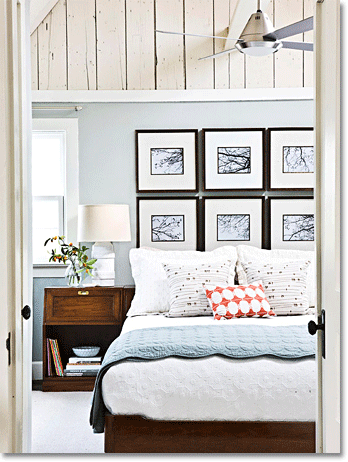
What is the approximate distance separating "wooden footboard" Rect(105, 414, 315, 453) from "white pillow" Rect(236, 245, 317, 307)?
5.74ft

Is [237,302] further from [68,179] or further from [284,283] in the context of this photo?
[68,179]

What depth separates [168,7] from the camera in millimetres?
5078

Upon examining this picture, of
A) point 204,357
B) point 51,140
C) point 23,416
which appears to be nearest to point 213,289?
point 204,357

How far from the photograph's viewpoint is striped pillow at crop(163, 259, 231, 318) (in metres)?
4.18

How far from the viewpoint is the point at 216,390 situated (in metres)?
2.82

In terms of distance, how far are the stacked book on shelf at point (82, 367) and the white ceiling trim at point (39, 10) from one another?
2850 mm

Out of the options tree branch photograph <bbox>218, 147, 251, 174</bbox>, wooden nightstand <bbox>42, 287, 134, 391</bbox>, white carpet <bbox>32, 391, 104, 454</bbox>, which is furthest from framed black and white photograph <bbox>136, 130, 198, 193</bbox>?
white carpet <bbox>32, 391, 104, 454</bbox>

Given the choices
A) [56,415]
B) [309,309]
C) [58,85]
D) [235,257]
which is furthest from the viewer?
[58,85]

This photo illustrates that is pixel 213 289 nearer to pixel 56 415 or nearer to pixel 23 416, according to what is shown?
pixel 56 415

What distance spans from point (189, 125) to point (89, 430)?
8.85ft

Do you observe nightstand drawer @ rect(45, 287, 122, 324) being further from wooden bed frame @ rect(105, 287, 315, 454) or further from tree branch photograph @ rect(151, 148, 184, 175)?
wooden bed frame @ rect(105, 287, 315, 454)

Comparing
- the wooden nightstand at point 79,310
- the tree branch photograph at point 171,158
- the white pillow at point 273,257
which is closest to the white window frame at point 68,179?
the wooden nightstand at point 79,310

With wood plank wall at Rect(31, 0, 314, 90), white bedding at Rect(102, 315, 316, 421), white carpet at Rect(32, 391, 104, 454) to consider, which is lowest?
white carpet at Rect(32, 391, 104, 454)

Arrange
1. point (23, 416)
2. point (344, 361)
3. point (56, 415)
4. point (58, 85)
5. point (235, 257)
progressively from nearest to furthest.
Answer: point (344, 361) < point (23, 416) < point (56, 415) < point (235, 257) < point (58, 85)
